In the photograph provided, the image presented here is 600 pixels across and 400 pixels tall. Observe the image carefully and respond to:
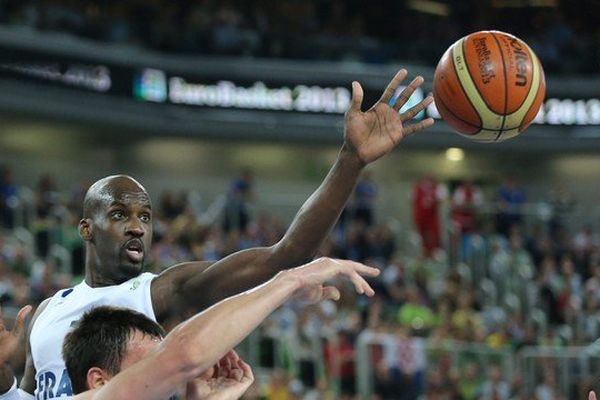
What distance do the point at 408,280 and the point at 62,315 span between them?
15.2m

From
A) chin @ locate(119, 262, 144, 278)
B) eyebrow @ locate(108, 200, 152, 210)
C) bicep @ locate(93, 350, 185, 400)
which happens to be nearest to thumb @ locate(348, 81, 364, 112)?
eyebrow @ locate(108, 200, 152, 210)

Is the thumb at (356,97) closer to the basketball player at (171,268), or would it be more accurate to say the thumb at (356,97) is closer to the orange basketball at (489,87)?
the basketball player at (171,268)

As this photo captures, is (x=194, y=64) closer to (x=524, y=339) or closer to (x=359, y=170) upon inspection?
(x=524, y=339)

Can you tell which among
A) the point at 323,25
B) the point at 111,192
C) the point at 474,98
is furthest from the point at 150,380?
the point at 323,25

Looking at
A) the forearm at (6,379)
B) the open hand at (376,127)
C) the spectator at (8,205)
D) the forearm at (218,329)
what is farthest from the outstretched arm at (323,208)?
the spectator at (8,205)

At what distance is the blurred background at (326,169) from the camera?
16422 millimetres

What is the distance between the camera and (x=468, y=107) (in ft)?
21.2

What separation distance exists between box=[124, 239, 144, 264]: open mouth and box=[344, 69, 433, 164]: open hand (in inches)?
42.1

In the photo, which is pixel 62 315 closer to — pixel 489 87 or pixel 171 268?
pixel 171 268

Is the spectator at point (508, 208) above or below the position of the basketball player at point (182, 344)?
below

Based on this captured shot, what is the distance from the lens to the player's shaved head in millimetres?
5639

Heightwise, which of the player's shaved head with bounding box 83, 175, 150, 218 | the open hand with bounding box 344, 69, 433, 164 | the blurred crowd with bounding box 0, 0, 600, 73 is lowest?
the player's shaved head with bounding box 83, 175, 150, 218

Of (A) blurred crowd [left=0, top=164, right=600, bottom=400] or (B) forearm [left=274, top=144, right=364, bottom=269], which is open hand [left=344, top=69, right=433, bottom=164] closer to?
(B) forearm [left=274, top=144, right=364, bottom=269]

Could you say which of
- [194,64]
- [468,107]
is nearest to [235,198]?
[194,64]
